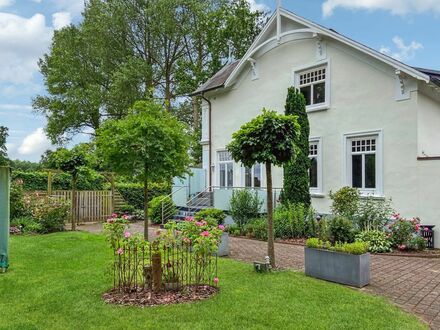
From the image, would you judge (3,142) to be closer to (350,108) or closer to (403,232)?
(350,108)

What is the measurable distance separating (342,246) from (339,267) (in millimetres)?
391

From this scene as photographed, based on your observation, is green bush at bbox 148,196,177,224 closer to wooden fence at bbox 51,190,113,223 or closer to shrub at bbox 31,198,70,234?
wooden fence at bbox 51,190,113,223

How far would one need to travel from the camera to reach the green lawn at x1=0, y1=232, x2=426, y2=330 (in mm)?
4723

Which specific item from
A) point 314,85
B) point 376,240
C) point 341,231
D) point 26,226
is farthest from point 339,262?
point 26,226

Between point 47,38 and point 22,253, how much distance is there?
91.6ft

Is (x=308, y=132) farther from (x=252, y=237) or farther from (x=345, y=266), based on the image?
(x=345, y=266)

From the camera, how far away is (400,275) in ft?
24.7

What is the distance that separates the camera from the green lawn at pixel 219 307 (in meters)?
4.72

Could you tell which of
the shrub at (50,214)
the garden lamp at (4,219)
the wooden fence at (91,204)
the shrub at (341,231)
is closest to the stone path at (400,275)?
the shrub at (341,231)

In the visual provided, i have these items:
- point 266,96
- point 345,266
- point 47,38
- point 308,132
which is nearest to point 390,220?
point 308,132

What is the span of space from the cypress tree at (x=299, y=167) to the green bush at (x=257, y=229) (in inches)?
57.4

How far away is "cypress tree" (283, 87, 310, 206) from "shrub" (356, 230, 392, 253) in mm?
3219

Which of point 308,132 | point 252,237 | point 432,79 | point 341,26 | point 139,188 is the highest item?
point 341,26

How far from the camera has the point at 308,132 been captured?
13969 millimetres
